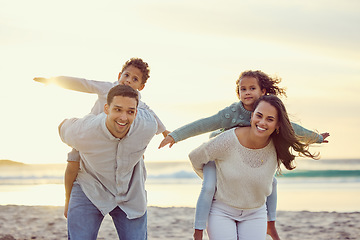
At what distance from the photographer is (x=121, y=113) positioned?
422cm

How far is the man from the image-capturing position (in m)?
4.30

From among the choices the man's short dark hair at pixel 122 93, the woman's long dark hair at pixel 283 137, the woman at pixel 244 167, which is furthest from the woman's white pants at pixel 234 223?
the man's short dark hair at pixel 122 93

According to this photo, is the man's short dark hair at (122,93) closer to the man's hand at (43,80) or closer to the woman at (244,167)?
the woman at (244,167)

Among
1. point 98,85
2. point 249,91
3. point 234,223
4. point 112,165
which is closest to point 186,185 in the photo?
point 98,85

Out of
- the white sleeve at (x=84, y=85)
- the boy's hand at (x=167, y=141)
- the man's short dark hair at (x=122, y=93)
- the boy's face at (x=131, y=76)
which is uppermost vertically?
the boy's face at (x=131, y=76)

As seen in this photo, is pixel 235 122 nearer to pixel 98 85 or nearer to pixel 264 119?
pixel 264 119

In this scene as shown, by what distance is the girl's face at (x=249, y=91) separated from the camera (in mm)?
4746

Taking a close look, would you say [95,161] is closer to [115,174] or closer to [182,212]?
[115,174]

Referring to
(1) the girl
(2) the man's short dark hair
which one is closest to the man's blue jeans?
(1) the girl

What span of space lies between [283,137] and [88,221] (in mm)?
1700

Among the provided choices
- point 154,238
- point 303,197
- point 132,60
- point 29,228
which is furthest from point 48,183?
point 132,60

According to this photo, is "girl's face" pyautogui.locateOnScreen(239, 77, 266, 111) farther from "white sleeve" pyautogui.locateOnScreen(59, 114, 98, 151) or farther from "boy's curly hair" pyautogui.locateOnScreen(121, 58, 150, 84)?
"white sleeve" pyautogui.locateOnScreen(59, 114, 98, 151)

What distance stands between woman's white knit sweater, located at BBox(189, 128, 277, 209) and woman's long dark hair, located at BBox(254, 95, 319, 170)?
141 millimetres

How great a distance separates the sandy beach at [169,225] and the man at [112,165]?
4.70m
